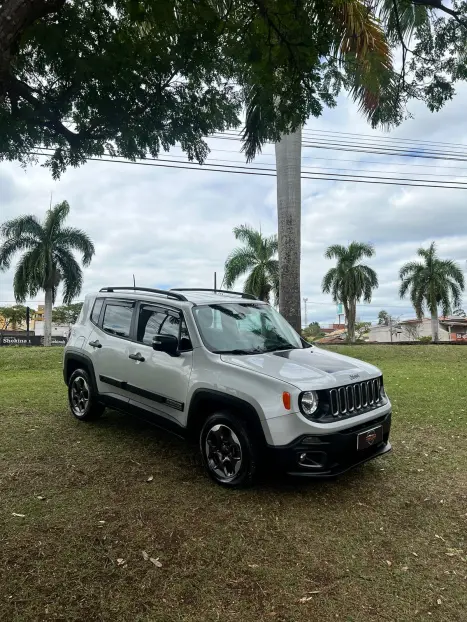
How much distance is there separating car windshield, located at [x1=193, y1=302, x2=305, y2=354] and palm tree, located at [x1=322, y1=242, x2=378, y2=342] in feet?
97.7

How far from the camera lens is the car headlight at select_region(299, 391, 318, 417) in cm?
356

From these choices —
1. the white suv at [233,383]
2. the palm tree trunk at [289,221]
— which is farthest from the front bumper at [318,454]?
the palm tree trunk at [289,221]

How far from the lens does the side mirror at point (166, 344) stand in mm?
4250

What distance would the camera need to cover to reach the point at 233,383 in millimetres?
3803

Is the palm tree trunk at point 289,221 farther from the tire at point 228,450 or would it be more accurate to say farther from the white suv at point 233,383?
the tire at point 228,450

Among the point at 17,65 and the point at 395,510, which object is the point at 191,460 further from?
the point at 17,65

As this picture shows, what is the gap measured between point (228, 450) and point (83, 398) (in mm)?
2840

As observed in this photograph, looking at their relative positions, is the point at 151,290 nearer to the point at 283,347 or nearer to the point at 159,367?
the point at 159,367

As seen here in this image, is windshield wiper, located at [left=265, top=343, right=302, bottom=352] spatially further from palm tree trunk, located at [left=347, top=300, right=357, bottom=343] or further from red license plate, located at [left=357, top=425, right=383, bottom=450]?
palm tree trunk, located at [left=347, top=300, right=357, bottom=343]

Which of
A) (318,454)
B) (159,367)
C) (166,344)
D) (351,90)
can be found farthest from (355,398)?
(351,90)

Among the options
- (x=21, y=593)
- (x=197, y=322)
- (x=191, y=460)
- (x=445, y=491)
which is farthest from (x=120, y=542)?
(x=445, y=491)

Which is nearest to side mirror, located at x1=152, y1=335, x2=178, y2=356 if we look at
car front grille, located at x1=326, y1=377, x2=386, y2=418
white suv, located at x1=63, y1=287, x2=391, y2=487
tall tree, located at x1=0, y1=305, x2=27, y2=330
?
white suv, located at x1=63, y1=287, x2=391, y2=487

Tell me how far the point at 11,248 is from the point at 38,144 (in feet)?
77.9

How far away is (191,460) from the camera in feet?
15.1
